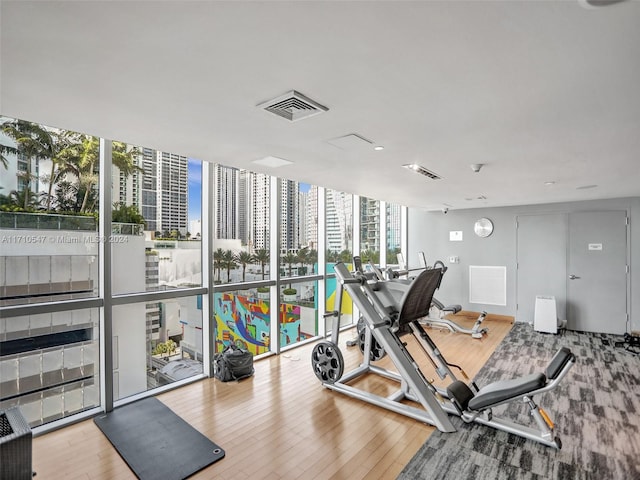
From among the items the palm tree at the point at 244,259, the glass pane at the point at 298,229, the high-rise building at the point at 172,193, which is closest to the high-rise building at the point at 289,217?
the glass pane at the point at 298,229

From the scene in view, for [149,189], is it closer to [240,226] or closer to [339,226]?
[240,226]

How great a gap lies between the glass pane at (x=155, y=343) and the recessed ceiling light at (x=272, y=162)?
1.88 meters

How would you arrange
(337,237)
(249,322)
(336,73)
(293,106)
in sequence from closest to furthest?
(336,73) → (293,106) → (249,322) → (337,237)

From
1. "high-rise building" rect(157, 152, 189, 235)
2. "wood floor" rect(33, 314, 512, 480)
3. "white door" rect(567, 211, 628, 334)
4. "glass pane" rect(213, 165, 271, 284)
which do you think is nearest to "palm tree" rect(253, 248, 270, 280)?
"glass pane" rect(213, 165, 271, 284)

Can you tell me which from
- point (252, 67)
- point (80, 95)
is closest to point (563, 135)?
point (252, 67)

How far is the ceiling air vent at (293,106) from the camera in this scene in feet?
6.31

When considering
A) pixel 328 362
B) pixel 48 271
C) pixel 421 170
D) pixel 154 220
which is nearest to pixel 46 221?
pixel 48 271

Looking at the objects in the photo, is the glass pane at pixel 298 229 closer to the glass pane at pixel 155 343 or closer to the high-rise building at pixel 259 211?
the high-rise building at pixel 259 211

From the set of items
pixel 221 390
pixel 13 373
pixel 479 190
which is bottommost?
pixel 221 390

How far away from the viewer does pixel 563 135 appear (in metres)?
2.59

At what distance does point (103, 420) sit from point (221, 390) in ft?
3.69

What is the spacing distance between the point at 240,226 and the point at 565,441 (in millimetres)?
4110

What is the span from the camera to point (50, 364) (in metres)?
3.05

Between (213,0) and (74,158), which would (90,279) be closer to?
(74,158)
